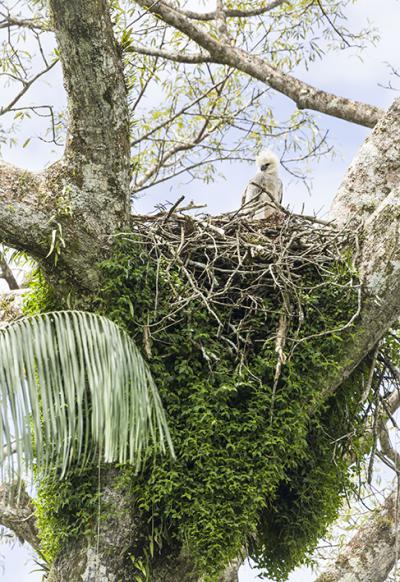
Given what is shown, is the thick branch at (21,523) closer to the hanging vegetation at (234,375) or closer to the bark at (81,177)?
the hanging vegetation at (234,375)

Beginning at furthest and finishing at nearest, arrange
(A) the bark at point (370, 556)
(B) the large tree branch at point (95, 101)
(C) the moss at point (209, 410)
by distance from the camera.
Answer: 1. (A) the bark at point (370, 556)
2. (B) the large tree branch at point (95, 101)
3. (C) the moss at point (209, 410)

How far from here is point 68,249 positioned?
5207 millimetres

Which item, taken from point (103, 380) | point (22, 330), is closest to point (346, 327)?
point (103, 380)

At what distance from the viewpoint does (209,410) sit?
16.4 feet

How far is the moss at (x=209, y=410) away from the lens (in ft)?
16.2

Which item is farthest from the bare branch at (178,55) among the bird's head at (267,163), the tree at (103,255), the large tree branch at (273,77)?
the tree at (103,255)

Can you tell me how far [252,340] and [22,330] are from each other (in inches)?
61.0

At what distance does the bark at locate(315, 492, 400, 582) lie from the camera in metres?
6.99

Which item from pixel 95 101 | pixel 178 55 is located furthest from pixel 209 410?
pixel 178 55

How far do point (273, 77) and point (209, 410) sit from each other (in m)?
4.00

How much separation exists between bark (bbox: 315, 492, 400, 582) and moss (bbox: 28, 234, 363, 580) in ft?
6.22

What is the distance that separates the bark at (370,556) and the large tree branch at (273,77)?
321 cm

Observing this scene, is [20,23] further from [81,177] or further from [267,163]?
[81,177]


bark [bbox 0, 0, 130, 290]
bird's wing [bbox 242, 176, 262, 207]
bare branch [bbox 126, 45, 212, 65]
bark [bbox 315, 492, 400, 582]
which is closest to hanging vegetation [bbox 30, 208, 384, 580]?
bark [bbox 0, 0, 130, 290]
